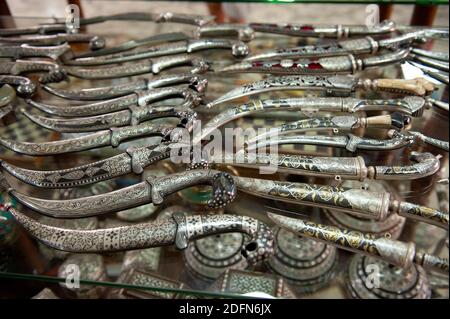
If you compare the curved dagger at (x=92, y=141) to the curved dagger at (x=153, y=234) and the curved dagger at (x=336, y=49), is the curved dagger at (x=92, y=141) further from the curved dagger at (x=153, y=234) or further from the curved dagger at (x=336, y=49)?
the curved dagger at (x=336, y=49)

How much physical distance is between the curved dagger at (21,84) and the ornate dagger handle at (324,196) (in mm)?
601

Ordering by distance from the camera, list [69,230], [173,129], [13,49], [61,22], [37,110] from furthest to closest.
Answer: [61,22] < [13,49] < [37,110] < [173,129] < [69,230]

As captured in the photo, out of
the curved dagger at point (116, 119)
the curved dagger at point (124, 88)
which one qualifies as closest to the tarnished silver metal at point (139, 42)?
the curved dagger at point (124, 88)

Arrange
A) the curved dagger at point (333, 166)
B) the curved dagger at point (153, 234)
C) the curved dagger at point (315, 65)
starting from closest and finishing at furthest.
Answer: the curved dagger at point (153, 234) → the curved dagger at point (333, 166) → the curved dagger at point (315, 65)

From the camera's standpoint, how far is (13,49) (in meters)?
1.21

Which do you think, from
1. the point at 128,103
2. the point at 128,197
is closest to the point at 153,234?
the point at 128,197

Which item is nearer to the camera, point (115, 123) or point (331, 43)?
point (115, 123)

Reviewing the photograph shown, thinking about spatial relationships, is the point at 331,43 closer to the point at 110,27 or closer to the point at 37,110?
the point at 110,27

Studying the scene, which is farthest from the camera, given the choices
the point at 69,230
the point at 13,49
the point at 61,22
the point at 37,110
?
the point at 61,22

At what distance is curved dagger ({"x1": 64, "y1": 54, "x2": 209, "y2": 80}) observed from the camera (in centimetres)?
119

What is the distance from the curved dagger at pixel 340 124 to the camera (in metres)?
1.00

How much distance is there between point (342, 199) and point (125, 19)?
1005 millimetres

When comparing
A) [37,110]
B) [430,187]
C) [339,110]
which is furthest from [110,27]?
[430,187]
